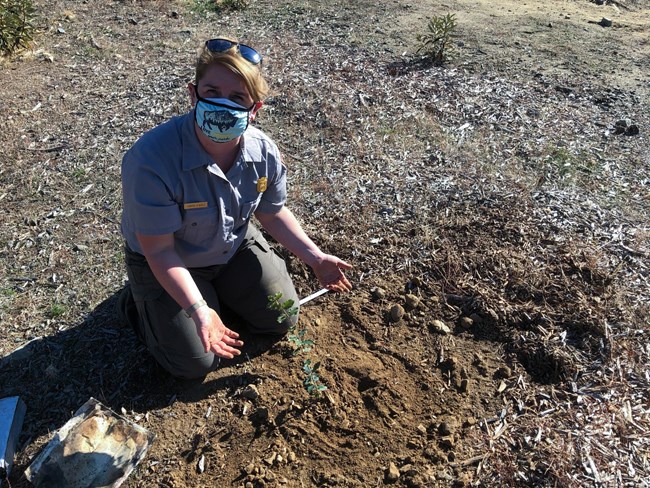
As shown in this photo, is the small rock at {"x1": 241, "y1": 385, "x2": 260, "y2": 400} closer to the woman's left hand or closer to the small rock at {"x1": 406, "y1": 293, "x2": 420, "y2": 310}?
the woman's left hand

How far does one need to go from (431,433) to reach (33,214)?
320 cm

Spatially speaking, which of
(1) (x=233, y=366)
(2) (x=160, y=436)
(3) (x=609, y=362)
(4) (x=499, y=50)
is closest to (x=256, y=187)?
(1) (x=233, y=366)

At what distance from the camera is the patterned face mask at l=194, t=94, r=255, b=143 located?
2584mm

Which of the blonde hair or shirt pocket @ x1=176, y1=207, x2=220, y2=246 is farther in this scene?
shirt pocket @ x1=176, y1=207, x2=220, y2=246

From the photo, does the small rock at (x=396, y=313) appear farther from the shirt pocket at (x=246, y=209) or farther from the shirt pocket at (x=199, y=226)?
the shirt pocket at (x=199, y=226)

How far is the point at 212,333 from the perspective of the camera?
257 centimetres

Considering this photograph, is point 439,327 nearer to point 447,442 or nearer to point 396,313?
point 396,313

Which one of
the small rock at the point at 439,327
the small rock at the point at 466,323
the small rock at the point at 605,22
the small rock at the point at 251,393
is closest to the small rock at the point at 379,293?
the small rock at the point at 439,327

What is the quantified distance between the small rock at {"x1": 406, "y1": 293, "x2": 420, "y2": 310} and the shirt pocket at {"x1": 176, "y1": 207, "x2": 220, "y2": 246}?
122 cm

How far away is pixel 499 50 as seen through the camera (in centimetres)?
658

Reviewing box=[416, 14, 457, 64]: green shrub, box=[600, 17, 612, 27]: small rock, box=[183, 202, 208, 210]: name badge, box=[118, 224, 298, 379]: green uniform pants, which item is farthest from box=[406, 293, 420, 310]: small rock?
box=[600, 17, 612, 27]: small rock

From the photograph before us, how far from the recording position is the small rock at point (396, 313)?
3.44m

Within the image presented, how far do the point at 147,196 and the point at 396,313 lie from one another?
155 cm

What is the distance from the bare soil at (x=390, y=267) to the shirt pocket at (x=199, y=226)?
2.37ft
